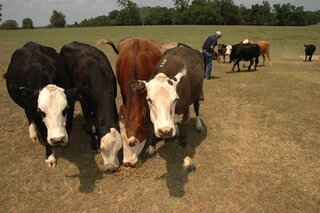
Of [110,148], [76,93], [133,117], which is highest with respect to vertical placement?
[76,93]

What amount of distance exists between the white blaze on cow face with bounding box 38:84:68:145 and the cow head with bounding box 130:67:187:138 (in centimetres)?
155

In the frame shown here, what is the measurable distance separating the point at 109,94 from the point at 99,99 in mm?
231

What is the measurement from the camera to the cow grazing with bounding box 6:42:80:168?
5.09 metres

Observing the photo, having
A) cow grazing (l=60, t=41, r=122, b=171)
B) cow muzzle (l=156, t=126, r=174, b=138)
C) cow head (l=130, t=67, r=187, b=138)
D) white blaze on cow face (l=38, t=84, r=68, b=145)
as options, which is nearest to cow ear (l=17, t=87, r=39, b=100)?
white blaze on cow face (l=38, t=84, r=68, b=145)

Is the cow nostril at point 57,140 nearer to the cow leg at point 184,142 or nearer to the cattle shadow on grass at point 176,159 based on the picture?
the cattle shadow on grass at point 176,159

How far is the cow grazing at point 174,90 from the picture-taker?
478 cm

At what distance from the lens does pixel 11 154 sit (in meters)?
6.73

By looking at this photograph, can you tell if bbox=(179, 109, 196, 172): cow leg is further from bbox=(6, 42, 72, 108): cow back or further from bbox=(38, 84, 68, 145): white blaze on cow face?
bbox=(6, 42, 72, 108): cow back

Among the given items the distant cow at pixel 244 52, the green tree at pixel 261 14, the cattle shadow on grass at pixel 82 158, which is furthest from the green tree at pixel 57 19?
the cattle shadow on grass at pixel 82 158

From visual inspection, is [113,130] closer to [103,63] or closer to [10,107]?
[103,63]

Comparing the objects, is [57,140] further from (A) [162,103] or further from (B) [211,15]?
(B) [211,15]

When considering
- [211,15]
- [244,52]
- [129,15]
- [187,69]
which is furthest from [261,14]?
[187,69]

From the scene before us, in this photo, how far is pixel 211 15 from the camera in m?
81.8

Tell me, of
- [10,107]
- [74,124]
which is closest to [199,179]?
[74,124]
